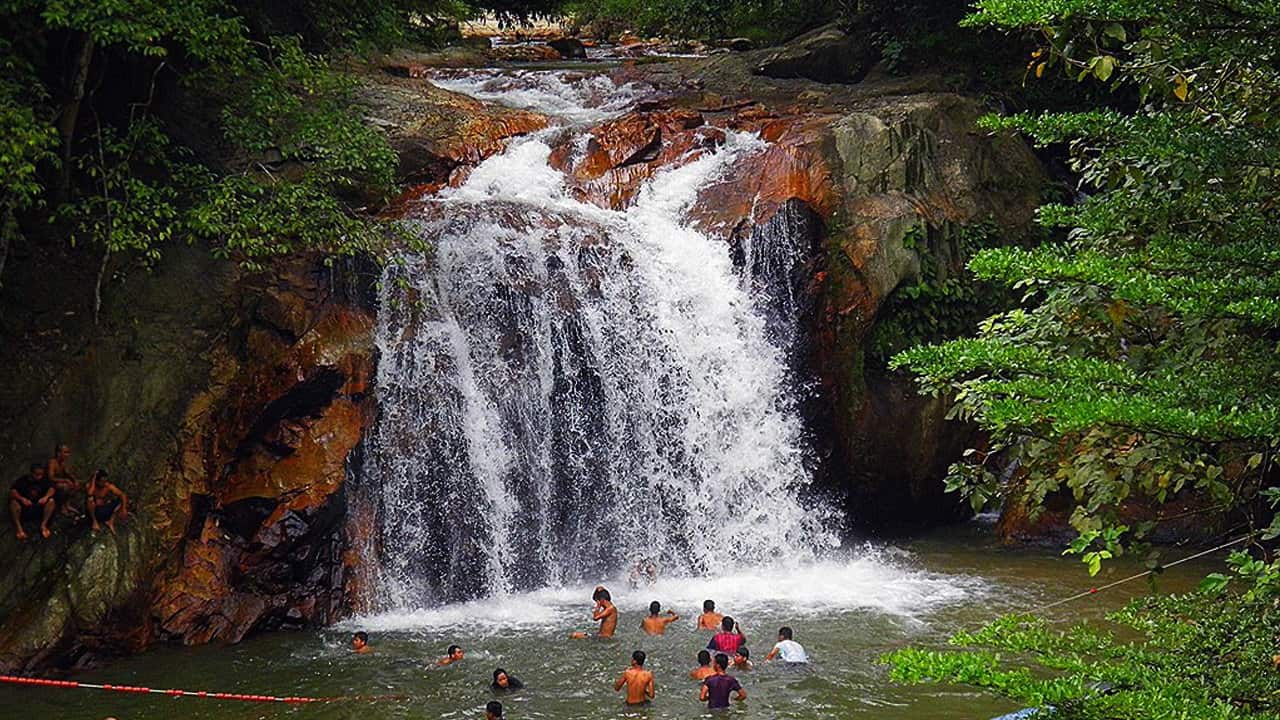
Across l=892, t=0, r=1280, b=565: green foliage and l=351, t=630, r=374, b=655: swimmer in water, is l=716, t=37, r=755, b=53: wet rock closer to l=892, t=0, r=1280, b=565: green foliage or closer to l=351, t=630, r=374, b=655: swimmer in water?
l=351, t=630, r=374, b=655: swimmer in water

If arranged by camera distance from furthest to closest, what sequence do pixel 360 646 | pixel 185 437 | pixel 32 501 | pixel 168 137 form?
pixel 168 137, pixel 185 437, pixel 360 646, pixel 32 501

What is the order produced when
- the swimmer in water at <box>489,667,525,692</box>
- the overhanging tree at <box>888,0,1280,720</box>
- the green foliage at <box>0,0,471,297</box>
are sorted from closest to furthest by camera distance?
1. the overhanging tree at <box>888,0,1280,720</box>
2. the swimmer in water at <box>489,667,525,692</box>
3. the green foliage at <box>0,0,471,297</box>

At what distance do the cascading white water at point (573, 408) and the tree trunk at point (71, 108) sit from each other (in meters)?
3.48

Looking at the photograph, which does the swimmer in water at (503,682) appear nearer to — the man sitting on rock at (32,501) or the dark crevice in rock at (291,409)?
the dark crevice in rock at (291,409)

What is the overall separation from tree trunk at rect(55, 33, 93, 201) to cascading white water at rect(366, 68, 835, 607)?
348 centimetres

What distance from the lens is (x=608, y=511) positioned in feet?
46.4

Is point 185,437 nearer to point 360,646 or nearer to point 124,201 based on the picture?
point 124,201

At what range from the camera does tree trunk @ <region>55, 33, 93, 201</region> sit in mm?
11352

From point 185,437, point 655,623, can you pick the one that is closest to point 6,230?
point 185,437

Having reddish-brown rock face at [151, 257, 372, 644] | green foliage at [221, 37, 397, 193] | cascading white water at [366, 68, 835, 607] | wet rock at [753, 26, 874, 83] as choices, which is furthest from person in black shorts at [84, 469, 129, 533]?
wet rock at [753, 26, 874, 83]

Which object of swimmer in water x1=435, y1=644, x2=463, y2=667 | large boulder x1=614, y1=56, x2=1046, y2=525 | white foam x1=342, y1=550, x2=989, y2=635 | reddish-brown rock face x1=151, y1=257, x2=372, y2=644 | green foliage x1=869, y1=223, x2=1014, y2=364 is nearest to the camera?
swimmer in water x1=435, y1=644, x2=463, y2=667

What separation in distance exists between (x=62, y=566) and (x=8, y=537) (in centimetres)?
56

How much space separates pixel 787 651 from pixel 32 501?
7214mm

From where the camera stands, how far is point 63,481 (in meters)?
11.2
